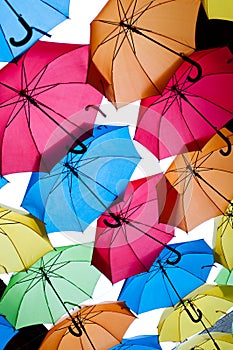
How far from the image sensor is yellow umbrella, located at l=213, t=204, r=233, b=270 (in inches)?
170

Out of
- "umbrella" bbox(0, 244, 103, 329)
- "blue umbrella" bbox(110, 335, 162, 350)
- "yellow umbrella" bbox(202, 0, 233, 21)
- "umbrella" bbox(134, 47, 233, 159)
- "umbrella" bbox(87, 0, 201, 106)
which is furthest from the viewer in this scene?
"blue umbrella" bbox(110, 335, 162, 350)

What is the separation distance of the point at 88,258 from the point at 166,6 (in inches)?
84.8

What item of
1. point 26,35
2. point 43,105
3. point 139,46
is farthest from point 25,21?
point 139,46

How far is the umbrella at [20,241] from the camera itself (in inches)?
155

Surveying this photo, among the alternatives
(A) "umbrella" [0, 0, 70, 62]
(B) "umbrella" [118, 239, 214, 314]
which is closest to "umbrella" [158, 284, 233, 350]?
(B) "umbrella" [118, 239, 214, 314]

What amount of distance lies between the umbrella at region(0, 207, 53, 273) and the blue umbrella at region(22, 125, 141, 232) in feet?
0.60

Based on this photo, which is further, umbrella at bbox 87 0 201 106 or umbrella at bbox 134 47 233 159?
umbrella at bbox 134 47 233 159

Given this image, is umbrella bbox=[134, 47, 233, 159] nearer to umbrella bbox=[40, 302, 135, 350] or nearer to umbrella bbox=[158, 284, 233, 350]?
umbrella bbox=[158, 284, 233, 350]

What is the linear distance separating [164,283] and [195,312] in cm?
45

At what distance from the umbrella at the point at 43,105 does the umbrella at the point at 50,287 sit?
100 centimetres

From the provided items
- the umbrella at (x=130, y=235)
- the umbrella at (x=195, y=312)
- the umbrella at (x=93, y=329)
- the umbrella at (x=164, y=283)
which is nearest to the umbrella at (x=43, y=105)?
the umbrella at (x=130, y=235)

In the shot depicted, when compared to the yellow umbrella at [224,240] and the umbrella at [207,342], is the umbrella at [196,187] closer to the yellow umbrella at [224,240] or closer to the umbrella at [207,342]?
the yellow umbrella at [224,240]

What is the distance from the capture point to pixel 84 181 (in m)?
3.79

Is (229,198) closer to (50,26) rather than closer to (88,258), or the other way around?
(88,258)
